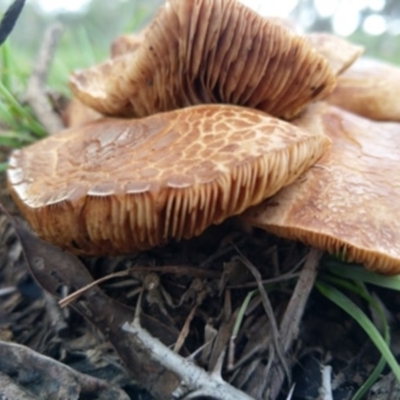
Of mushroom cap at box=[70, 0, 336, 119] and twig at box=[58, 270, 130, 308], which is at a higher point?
mushroom cap at box=[70, 0, 336, 119]

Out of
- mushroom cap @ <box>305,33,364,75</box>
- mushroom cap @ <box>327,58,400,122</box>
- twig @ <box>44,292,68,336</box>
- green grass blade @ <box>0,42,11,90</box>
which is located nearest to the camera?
twig @ <box>44,292,68,336</box>

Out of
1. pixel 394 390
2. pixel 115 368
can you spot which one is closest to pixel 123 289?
pixel 115 368

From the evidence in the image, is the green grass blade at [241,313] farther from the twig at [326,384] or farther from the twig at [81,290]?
the twig at [81,290]

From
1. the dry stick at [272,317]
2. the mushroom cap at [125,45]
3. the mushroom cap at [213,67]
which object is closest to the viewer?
the dry stick at [272,317]

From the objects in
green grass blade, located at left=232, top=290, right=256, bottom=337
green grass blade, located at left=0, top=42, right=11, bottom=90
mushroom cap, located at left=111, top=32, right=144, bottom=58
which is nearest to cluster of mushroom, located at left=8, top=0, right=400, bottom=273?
green grass blade, located at left=232, top=290, right=256, bottom=337

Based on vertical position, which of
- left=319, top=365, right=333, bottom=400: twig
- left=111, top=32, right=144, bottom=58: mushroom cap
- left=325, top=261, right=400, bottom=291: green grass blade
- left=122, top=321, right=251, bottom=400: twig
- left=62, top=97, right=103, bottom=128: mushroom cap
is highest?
left=111, top=32, right=144, bottom=58: mushroom cap

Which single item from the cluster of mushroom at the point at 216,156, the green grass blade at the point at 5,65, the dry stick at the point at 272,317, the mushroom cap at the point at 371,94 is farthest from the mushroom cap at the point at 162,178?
the green grass blade at the point at 5,65

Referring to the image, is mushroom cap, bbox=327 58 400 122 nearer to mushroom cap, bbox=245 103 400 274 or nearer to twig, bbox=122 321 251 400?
mushroom cap, bbox=245 103 400 274
